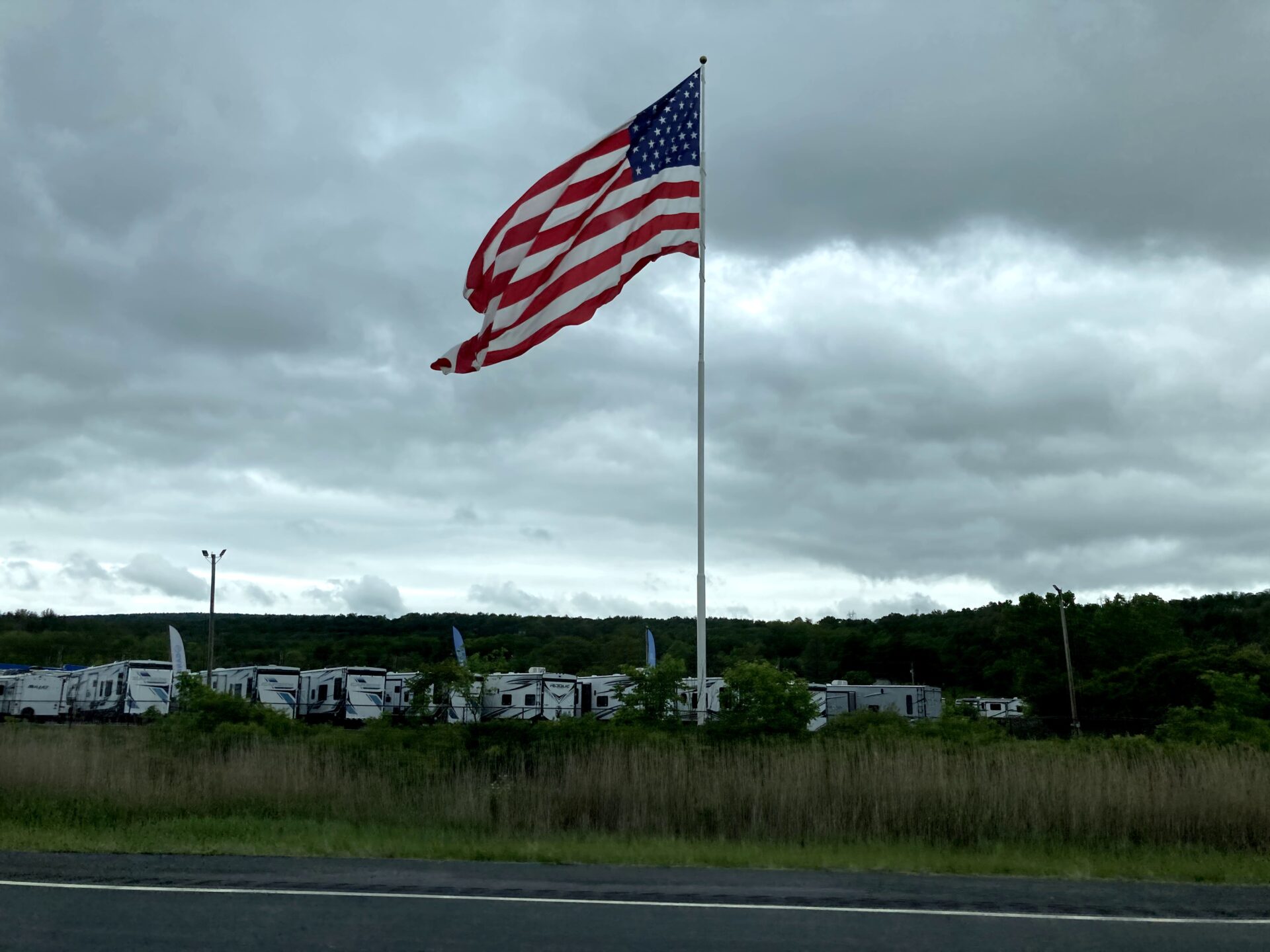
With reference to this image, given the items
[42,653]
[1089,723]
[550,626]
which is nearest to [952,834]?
[1089,723]

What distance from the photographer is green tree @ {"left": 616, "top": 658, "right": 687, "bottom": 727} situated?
75.9ft

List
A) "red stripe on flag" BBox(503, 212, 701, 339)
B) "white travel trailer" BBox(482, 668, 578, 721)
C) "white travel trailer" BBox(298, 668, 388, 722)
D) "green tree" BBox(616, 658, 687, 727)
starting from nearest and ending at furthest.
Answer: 1. "red stripe on flag" BBox(503, 212, 701, 339)
2. "green tree" BBox(616, 658, 687, 727)
3. "white travel trailer" BBox(482, 668, 578, 721)
4. "white travel trailer" BBox(298, 668, 388, 722)

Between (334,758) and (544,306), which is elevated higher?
(544,306)

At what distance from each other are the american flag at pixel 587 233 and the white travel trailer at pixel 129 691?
126 ft

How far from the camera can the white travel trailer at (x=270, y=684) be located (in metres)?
49.1

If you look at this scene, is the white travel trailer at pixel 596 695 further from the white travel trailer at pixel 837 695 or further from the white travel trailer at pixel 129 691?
the white travel trailer at pixel 129 691

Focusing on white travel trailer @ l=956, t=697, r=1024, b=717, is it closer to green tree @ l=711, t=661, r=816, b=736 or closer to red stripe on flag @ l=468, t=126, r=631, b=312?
green tree @ l=711, t=661, r=816, b=736

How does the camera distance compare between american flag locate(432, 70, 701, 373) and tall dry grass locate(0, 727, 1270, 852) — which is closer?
tall dry grass locate(0, 727, 1270, 852)

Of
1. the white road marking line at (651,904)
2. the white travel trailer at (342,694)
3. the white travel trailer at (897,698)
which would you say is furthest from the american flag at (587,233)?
the white travel trailer at (897,698)

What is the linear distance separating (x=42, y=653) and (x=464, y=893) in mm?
129021

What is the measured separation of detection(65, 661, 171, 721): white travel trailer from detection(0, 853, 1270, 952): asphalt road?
40.8m

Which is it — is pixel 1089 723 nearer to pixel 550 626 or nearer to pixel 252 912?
pixel 252 912

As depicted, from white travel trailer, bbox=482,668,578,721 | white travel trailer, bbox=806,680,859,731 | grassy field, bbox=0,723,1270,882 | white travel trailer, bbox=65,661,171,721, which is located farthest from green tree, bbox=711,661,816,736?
white travel trailer, bbox=65,661,171,721

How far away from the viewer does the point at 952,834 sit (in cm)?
1500
